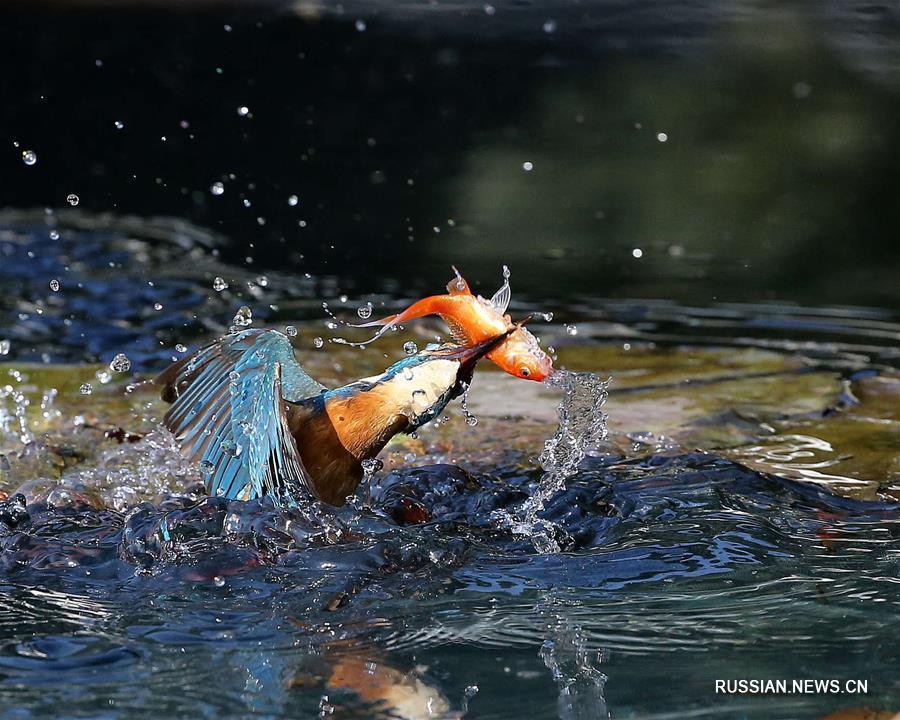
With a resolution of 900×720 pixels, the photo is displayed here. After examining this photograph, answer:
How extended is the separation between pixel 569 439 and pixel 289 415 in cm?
75

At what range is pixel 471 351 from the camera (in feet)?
9.64

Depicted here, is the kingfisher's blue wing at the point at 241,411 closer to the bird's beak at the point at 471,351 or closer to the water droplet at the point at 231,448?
the water droplet at the point at 231,448

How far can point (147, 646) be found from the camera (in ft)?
8.60

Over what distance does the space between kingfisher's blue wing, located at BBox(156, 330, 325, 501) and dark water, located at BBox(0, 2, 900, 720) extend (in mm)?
95

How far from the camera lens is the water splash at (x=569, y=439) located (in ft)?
10.9

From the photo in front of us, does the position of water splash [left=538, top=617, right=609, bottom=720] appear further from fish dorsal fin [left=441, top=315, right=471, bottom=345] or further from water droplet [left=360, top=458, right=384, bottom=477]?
water droplet [left=360, top=458, right=384, bottom=477]

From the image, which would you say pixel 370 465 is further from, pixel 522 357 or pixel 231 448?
pixel 522 357

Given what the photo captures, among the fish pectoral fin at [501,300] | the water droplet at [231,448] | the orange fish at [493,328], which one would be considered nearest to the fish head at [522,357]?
the orange fish at [493,328]

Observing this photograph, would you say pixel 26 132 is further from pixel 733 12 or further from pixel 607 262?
pixel 733 12

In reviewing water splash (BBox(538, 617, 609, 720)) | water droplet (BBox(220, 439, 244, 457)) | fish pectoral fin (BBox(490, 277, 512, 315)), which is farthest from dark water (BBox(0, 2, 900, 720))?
fish pectoral fin (BBox(490, 277, 512, 315))

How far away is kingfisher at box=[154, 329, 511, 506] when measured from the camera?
3125 millimetres

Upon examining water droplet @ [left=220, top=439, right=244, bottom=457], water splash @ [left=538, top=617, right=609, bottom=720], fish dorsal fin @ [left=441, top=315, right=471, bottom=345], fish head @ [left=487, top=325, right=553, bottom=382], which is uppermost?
fish dorsal fin @ [left=441, top=315, right=471, bottom=345]

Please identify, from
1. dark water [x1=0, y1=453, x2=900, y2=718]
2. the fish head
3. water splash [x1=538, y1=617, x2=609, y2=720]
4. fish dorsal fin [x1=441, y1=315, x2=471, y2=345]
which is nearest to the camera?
water splash [x1=538, y1=617, x2=609, y2=720]

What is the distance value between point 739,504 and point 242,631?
1391 millimetres
